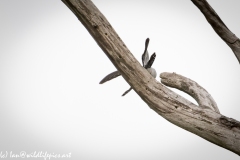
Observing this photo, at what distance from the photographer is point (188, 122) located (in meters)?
1.42

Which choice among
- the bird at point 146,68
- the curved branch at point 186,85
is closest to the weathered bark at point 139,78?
the bird at point 146,68

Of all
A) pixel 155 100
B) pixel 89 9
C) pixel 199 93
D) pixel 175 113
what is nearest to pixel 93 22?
pixel 89 9

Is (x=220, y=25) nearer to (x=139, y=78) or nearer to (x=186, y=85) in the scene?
(x=139, y=78)

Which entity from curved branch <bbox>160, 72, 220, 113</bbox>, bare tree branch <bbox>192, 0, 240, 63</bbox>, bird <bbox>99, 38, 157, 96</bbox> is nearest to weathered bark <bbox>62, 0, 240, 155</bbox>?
bird <bbox>99, 38, 157, 96</bbox>

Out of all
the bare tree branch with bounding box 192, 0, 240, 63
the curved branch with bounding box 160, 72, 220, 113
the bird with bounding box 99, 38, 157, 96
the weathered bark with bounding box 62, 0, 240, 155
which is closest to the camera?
the weathered bark with bounding box 62, 0, 240, 155

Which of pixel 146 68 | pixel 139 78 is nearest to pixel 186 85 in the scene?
pixel 146 68

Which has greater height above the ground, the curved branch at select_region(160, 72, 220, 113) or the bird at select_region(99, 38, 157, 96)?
the bird at select_region(99, 38, 157, 96)

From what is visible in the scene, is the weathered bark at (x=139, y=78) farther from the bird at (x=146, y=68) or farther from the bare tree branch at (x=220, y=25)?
the bare tree branch at (x=220, y=25)

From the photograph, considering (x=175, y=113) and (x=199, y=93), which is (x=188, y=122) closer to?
(x=175, y=113)

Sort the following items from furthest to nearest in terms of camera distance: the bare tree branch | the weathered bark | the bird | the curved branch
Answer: the curved branch → the bird → the bare tree branch → the weathered bark

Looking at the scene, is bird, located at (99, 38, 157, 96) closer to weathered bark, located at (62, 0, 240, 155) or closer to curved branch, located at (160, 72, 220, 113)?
weathered bark, located at (62, 0, 240, 155)

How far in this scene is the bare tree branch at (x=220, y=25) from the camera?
5.06 ft

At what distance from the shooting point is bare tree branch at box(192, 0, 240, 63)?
5.06ft

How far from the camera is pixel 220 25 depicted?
1559 millimetres
